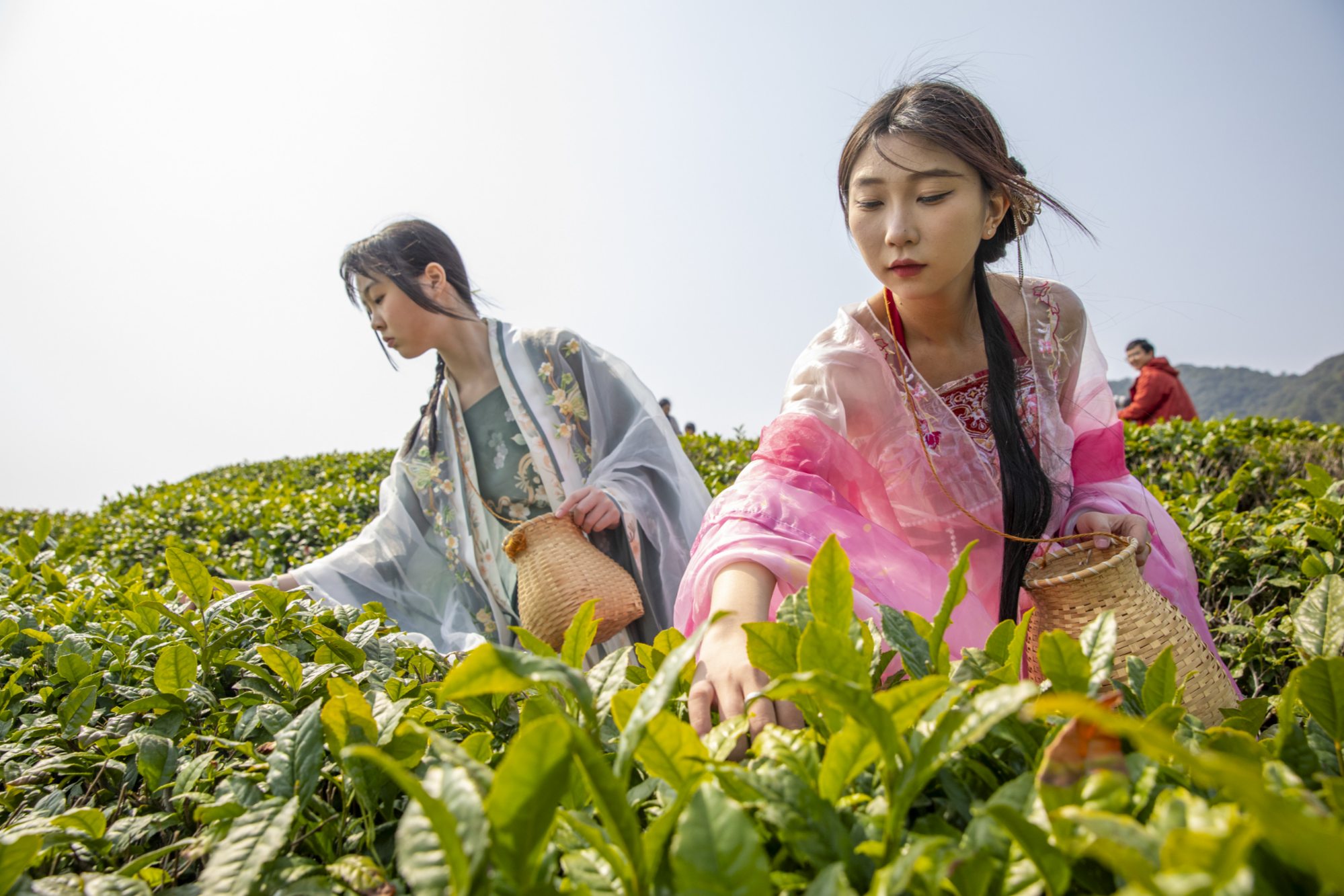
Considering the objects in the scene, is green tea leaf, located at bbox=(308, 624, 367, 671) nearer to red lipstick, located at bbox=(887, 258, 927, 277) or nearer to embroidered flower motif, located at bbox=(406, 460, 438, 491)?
red lipstick, located at bbox=(887, 258, 927, 277)

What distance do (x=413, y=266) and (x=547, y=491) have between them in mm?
1120

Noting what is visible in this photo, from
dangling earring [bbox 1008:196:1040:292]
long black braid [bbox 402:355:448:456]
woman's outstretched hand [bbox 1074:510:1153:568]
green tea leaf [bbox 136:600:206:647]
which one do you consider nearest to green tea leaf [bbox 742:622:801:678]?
green tea leaf [bbox 136:600:206:647]

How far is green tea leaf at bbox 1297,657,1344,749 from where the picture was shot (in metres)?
0.59

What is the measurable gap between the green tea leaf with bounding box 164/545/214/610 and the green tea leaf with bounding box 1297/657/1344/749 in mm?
1484

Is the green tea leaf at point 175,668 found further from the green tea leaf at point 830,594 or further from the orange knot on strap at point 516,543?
the orange knot on strap at point 516,543

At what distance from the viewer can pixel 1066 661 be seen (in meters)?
0.67

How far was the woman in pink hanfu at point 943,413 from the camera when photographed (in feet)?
5.44

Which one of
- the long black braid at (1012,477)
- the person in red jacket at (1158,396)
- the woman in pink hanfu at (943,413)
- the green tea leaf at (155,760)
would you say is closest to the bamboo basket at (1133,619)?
the woman in pink hanfu at (943,413)

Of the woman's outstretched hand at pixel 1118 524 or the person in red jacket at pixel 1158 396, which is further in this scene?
the person in red jacket at pixel 1158 396

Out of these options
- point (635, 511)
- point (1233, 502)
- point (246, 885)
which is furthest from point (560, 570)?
point (1233, 502)

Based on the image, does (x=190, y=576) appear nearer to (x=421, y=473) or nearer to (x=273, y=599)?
(x=273, y=599)

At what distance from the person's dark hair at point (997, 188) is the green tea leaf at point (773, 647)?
4.06ft

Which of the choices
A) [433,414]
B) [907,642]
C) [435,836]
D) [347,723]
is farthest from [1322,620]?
[433,414]

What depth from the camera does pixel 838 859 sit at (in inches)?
20.8
